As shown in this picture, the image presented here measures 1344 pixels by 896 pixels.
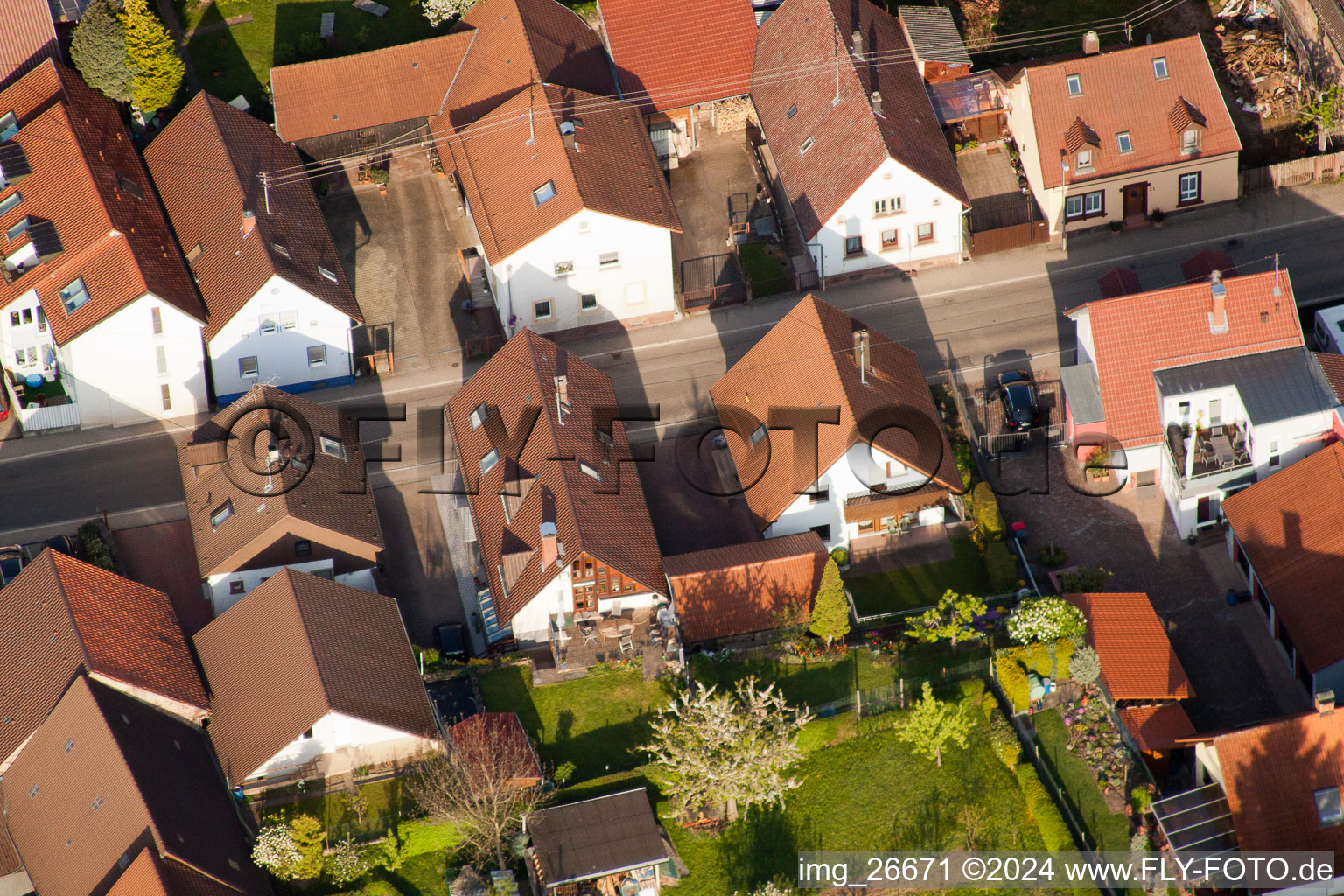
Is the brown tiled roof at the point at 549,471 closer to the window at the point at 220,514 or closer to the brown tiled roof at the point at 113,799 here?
the window at the point at 220,514

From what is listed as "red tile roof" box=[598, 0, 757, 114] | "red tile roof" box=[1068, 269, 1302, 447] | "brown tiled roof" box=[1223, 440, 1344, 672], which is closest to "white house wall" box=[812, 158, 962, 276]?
"red tile roof" box=[1068, 269, 1302, 447]

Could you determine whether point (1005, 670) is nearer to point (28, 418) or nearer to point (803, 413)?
point (803, 413)

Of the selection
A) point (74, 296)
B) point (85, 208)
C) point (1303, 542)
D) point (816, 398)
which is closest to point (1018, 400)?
point (816, 398)

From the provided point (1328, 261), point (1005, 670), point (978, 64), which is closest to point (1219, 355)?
point (1328, 261)

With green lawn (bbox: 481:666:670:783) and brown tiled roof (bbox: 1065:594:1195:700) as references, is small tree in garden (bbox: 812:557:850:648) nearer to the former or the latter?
green lawn (bbox: 481:666:670:783)

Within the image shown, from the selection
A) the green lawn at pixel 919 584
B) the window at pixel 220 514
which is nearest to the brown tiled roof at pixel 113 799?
the window at pixel 220 514
